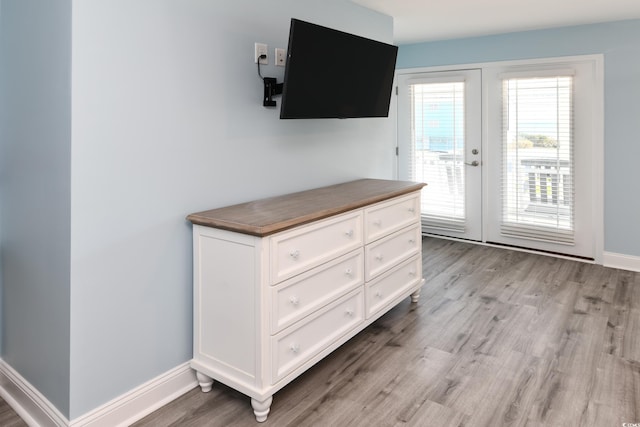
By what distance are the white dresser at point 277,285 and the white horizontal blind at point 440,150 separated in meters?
2.52

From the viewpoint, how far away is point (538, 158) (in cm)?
431

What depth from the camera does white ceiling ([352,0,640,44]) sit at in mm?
3276

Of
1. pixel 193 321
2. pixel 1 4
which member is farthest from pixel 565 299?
pixel 1 4

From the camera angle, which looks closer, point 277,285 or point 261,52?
point 277,285

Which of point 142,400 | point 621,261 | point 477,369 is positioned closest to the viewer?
point 142,400

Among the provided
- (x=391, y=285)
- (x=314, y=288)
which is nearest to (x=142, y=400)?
(x=314, y=288)

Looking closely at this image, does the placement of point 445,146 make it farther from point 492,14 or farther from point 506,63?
point 492,14

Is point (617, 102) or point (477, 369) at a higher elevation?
point (617, 102)

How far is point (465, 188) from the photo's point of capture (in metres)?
4.82

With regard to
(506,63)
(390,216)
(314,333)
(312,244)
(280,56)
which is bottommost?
(314,333)

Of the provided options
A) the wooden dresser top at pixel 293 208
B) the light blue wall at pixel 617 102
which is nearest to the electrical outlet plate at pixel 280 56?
the wooden dresser top at pixel 293 208

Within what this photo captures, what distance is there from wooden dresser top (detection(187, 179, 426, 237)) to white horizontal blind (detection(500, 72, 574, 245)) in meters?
1.94

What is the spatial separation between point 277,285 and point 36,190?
1083 millimetres

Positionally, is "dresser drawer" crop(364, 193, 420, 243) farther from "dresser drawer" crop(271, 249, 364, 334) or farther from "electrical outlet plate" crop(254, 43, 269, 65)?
"electrical outlet plate" crop(254, 43, 269, 65)
